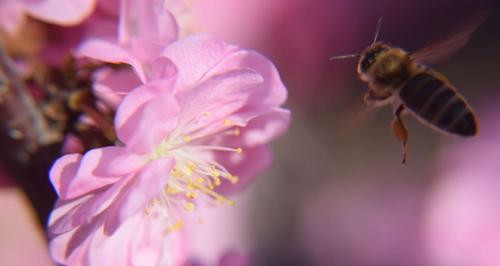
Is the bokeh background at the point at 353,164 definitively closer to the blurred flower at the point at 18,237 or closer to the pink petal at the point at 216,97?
the blurred flower at the point at 18,237

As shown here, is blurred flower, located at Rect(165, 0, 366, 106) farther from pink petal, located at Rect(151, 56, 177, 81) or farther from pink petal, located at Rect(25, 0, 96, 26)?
pink petal, located at Rect(151, 56, 177, 81)

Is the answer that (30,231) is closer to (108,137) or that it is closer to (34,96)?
(34,96)

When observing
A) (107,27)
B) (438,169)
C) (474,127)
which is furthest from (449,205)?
(107,27)

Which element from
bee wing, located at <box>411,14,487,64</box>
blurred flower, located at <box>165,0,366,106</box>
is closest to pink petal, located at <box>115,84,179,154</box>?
bee wing, located at <box>411,14,487,64</box>

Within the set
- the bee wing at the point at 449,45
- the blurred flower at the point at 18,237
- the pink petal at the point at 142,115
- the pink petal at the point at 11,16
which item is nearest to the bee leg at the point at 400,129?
the bee wing at the point at 449,45

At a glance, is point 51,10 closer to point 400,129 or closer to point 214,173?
point 214,173

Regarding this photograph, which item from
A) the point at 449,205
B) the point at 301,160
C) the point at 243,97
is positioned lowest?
the point at 301,160
